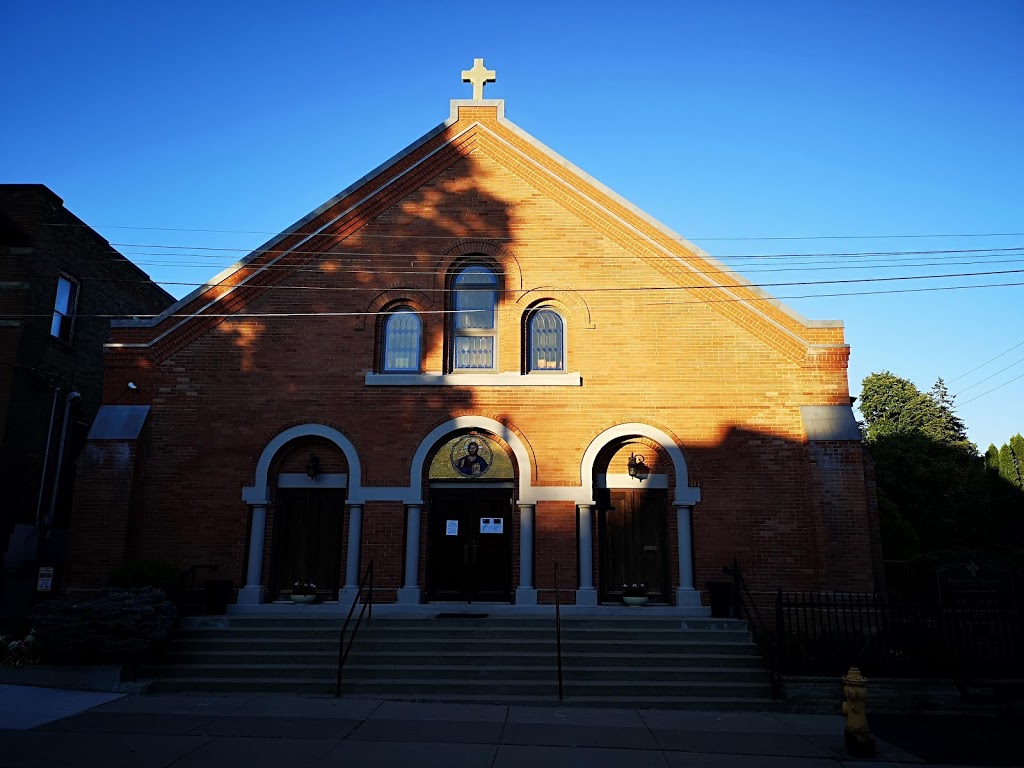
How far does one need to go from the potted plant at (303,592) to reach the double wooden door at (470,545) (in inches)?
85.7

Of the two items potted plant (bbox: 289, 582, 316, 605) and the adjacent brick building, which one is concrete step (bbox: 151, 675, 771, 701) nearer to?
potted plant (bbox: 289, 582, 316, 605)

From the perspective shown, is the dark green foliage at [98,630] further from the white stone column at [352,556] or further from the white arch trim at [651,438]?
the white arch trim at [651,438]

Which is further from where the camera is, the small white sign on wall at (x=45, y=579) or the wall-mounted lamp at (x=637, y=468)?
the wall-mounted lamp at (x=637, y=468)

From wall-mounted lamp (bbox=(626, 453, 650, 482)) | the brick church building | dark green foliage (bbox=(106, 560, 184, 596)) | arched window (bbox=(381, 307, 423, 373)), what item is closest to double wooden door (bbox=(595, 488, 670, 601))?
the brick church building

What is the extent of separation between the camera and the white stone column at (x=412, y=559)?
539 inches

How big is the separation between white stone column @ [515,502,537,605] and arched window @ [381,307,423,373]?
3.56 meters

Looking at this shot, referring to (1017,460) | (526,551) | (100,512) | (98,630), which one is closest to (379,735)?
(98,630)

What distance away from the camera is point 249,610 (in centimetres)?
1358

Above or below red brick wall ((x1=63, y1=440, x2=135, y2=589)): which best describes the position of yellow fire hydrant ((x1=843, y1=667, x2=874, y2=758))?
below

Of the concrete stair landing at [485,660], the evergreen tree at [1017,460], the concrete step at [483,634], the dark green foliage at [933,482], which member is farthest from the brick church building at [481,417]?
the evergreen tree at [1017,460]

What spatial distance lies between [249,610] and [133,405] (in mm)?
4680

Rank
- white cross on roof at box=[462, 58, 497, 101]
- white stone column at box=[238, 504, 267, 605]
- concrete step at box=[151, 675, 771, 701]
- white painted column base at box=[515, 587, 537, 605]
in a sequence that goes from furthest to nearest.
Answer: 1. white cross on roof at box=[462, 58, 497, 101]
2. white stone column at box=[238, 504, 267, 605]
3. white painted column base at box=[515, 587, 537, 605]
4. concrete step at box=[151, 675, 771, 701]

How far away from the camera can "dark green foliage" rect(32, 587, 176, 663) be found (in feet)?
35.4

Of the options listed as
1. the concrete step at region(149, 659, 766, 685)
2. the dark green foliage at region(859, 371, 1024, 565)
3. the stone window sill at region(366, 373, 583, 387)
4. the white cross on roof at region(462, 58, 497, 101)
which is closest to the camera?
the concrete step at region(149, 659, 766, 685)
